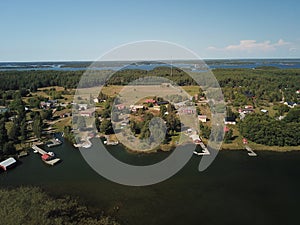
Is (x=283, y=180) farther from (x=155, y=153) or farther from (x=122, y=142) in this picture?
(x=122, y=142)

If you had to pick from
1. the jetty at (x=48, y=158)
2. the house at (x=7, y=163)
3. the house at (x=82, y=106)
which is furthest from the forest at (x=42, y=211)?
the house at (x=82, y=106)

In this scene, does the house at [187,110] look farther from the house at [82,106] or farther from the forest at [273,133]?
the house at [82,106]

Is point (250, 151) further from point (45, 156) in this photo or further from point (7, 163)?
point (7, 163)

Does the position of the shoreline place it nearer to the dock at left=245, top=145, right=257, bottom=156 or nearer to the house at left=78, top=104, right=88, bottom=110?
the dock at left=245, top=145, right=257, bottom=156

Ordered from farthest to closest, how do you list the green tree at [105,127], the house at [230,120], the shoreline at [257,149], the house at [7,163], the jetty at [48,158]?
the house at [230,120] < the green tree at [105,127] < the shoreline at [257,149] < the jetty at [48,158] < the house at [7,163]

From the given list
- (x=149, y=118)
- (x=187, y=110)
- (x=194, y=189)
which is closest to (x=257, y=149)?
(x=194, y=189)

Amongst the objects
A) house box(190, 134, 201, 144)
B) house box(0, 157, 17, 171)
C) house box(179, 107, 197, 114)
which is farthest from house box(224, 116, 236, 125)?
house box(0, 157, 17, 171)
